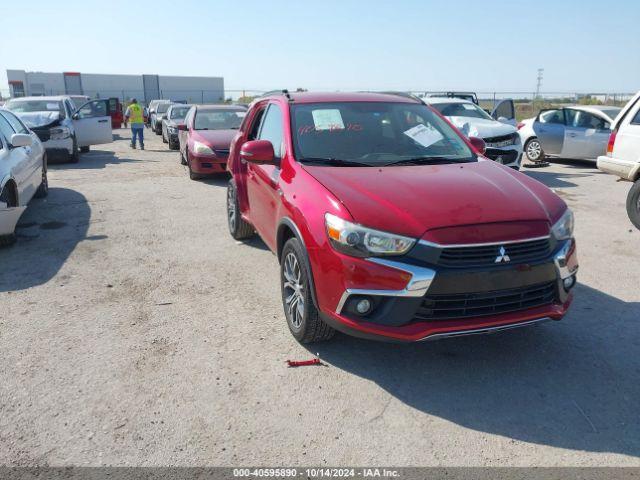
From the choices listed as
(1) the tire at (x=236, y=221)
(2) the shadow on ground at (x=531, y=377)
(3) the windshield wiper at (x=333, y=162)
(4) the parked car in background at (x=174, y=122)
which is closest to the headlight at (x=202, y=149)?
(1) the tire at (x=236, y=221)

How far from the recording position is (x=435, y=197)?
3328 millimetres

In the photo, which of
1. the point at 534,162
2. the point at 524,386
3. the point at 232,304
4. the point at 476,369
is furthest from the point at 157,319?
the point at 534,162

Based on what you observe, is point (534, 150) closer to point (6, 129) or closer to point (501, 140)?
point (501, 140)

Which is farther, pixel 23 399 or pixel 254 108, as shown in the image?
pixel 254 108

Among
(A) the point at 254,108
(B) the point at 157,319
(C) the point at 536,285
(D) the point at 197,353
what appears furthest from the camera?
(A) the point at 254,108

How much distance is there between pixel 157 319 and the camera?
4258 mm

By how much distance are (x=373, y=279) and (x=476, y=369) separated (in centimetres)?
106

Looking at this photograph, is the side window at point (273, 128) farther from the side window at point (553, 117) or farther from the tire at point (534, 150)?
the side window at point (553, 117)

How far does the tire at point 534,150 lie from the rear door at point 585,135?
0.54 metres

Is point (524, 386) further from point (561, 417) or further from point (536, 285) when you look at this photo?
point (536, 285)

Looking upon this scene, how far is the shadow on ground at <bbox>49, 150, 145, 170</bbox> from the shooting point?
42.8ft

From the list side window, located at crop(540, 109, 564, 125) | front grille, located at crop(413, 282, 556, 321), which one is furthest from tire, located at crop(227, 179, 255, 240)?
side window, located at crop(540, 109, 564, 125)

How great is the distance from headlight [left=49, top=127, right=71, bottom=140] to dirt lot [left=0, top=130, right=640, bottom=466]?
8.46 meters

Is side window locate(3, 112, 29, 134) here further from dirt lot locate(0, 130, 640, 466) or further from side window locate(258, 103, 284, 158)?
side window locate(258, 103, 284, 158)
